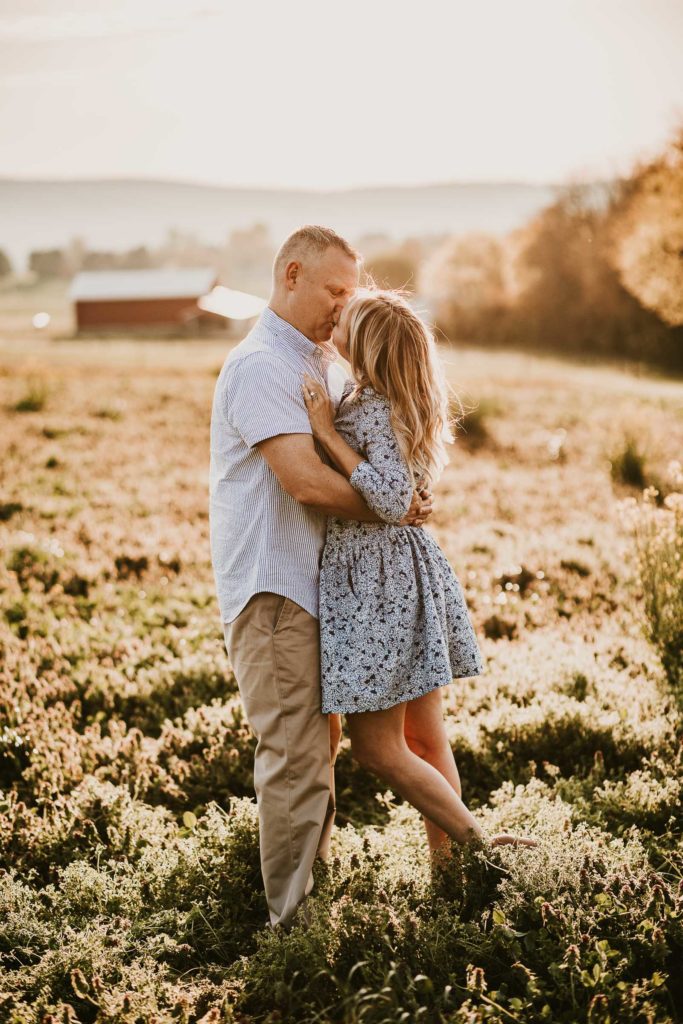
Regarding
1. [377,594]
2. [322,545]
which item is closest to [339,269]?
[322,545]

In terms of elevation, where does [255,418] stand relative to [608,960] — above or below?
above

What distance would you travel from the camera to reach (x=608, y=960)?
3398 millimetres

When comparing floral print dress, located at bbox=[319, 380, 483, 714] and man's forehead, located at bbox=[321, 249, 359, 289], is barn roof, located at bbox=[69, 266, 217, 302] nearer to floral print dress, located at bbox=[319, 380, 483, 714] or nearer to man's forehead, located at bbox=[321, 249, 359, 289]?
man's forehead, located at bbox=[321, 249, 359, 289]

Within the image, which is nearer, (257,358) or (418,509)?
(257,358)

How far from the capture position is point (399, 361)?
3.74m

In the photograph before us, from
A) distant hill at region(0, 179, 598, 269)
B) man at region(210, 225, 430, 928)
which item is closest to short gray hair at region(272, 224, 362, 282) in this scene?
man at region(210, 225, 430, 928)

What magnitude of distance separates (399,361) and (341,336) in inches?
10.6

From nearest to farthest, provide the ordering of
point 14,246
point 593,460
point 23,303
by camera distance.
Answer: point 593,460 → point 23,303 → point 14,246

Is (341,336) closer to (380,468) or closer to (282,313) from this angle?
(282,313)

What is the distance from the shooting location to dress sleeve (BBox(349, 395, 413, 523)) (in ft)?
11.8

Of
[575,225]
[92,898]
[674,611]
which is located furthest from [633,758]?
[575,225]

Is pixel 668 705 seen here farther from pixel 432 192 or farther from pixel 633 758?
pixel 432 192

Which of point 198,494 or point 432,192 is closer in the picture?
point 198,494

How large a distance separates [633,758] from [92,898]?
2952 millimetres
